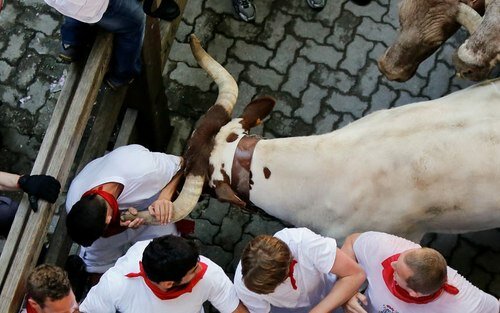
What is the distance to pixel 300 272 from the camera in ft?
13.4

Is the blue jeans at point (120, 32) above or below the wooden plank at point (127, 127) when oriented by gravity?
above

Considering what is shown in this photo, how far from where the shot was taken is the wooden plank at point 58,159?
3996 millimetres

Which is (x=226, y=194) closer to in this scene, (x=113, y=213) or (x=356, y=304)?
(x=113, y=213)

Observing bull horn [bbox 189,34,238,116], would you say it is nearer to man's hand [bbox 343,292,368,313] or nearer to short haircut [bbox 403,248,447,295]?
man's hand [bbox 343,292,368,313]

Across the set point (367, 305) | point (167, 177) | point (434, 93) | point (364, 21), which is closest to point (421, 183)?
point (367, 305)

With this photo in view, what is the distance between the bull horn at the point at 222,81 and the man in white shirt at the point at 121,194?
0.49 meters

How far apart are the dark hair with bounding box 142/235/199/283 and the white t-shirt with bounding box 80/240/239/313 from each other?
0.24m

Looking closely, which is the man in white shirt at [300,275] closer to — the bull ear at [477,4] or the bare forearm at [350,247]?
the bare forearm at [350,247]

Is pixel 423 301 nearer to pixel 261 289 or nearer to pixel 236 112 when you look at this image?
pixel 261 289

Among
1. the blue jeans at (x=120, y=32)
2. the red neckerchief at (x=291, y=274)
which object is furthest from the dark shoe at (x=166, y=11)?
the red neckerchief at (x=291, y=274)

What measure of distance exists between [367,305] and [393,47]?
1.94 meters

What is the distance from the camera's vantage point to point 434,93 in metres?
6.39

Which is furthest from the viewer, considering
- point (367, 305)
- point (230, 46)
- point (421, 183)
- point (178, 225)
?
point (230, 46)

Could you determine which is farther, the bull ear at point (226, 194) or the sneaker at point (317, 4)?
the sneaker at point (317, 4)
